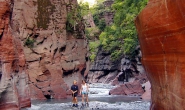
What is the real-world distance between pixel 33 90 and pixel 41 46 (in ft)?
15.1

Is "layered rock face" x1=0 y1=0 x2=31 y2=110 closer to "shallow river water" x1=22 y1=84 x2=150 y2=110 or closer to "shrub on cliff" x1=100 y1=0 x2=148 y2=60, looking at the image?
"shallow river water" x1=22 y1=84 x2=150 y2=110

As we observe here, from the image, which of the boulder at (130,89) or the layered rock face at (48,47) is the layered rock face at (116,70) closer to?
the boulder at (130,89)

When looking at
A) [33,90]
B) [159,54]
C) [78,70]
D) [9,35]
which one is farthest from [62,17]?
[159,54]

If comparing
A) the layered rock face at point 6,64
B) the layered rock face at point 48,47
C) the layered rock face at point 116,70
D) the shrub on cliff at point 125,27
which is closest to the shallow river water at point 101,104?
the layered rock face at point 6,64

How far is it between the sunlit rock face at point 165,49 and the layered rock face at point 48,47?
1895 centimetres

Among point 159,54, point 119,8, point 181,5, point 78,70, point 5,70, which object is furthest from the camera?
point 119,8

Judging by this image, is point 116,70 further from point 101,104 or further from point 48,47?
point 101,104

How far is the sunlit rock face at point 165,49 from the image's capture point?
898cm

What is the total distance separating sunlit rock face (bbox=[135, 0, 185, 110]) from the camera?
8977 millimetres

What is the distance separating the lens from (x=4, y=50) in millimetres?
16859

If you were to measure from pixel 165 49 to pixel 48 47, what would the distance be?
22.4 metres

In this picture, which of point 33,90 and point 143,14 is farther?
point 33,90

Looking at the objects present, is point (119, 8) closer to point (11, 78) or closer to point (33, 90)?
point (33, 90)

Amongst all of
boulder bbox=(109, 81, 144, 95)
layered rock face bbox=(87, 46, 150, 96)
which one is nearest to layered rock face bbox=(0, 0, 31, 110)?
boulder bbox=(109, 81, 144, 95)
